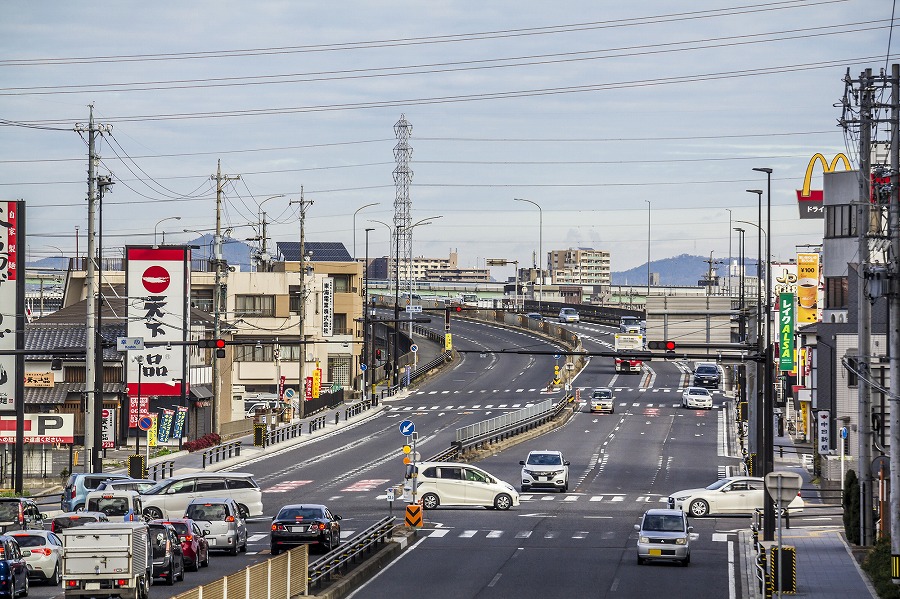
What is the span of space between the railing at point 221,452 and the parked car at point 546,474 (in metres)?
17.3

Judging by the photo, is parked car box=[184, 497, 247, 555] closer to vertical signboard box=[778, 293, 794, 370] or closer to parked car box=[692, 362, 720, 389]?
vertical signboard box=[778, 293, 794, 370]

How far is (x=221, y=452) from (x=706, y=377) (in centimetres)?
5180

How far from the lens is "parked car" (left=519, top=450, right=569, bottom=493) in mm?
60062

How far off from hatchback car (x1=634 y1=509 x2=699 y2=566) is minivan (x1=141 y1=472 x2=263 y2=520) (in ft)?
54.8

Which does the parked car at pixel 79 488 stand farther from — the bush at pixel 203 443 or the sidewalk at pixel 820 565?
the bush at pixel 203 443

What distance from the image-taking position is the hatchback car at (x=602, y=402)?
96.3 m

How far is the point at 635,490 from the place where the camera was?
2418 inches

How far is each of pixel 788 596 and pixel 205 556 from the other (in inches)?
600

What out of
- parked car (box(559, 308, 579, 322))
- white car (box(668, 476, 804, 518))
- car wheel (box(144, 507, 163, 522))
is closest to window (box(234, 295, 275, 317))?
parked car (box(559, 308, 579, 322))

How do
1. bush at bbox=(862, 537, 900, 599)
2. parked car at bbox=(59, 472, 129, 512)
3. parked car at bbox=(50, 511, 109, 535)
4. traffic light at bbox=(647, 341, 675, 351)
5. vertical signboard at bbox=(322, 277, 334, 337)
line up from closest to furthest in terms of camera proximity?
bush at bbox=(862, 537, 900, 599), parked car at bbox=(50, 511, 109, 535), parked car at bbox=(59, 472, 129, 512), traffic light at bbox=(647, 341, 675, 351), vertical signboard at bbox=(322, 277, 334, 337)

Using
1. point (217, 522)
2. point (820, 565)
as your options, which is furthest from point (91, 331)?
point (820, 565)

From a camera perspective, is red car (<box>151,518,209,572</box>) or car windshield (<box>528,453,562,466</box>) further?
car windshield (<box>528,453,562,466</box>)

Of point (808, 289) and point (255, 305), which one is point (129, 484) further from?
point (255, 305)

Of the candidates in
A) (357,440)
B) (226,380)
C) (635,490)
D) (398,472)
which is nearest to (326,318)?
(226,380)
